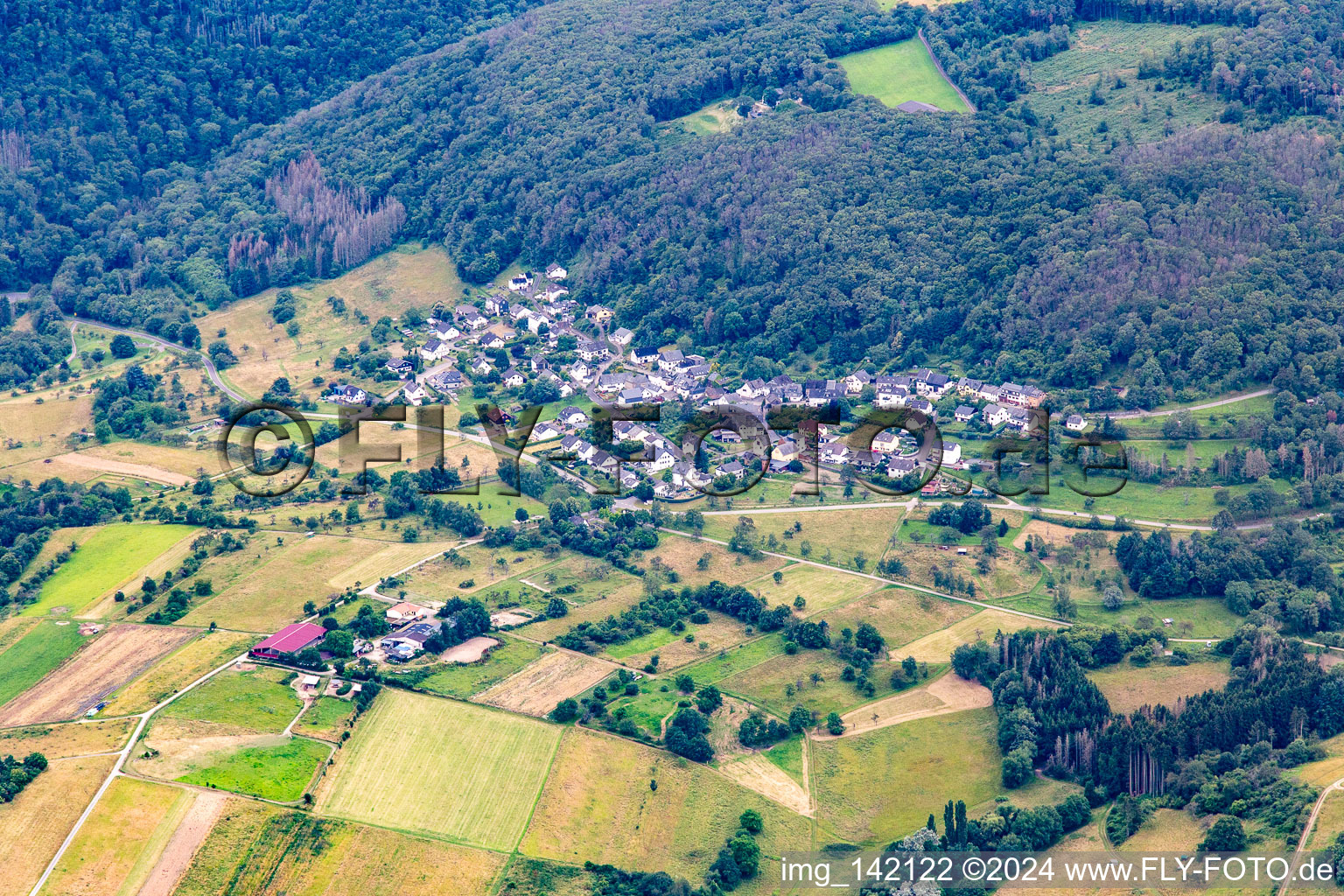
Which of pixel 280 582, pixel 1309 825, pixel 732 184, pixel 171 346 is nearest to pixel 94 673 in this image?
pixel 280 582

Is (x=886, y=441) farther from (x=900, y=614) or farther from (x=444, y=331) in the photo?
(x=444, y=331)

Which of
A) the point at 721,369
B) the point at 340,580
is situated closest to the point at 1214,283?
the point at 721,369

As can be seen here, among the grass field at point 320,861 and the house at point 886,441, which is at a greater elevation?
the house at point 886,441

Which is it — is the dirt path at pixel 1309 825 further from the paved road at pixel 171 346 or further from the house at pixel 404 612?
the paved road at pixel 171 346

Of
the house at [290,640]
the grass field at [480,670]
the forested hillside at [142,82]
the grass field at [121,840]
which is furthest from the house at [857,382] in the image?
the forested hillside at [142,82]

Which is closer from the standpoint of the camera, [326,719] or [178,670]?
[326,719]

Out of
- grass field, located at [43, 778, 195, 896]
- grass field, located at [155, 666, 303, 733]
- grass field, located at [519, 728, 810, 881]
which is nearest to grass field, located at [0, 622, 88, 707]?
grass field, located at [155, 666, 303, 733]

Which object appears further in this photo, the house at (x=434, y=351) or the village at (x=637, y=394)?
the house at (x=434, y=351)

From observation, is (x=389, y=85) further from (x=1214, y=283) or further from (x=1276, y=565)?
(x=1276, y=565)
